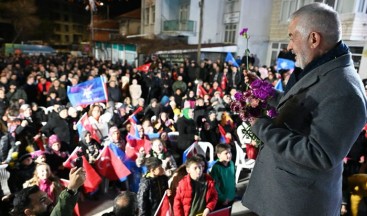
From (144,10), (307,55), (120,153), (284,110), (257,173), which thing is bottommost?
(120,153)

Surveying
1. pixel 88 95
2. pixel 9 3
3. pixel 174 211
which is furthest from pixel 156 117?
pixel 9 3

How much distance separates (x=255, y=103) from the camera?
4.97 ft

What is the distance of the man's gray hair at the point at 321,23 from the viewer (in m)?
→ 1.35

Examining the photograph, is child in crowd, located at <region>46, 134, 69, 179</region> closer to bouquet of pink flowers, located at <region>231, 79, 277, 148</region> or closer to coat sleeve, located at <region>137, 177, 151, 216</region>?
coat sleeve, located at <region>137, 177, 151, 216</region>

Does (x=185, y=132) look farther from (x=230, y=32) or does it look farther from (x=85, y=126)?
(x=230, y=32)

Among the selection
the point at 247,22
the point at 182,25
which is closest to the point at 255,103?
the point at 247,22

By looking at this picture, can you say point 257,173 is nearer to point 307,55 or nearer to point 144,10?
point 307,55

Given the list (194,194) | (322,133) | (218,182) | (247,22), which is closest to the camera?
(322,133)

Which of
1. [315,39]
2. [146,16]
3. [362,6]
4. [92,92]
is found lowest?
[92,92]

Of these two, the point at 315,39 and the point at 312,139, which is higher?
the point at 315,39

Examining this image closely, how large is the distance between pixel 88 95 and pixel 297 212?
665cm

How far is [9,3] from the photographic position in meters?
42.3

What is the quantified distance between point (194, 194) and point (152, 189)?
21.8 inches

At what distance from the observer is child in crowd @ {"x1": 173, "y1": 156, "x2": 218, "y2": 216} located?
11.3ft
